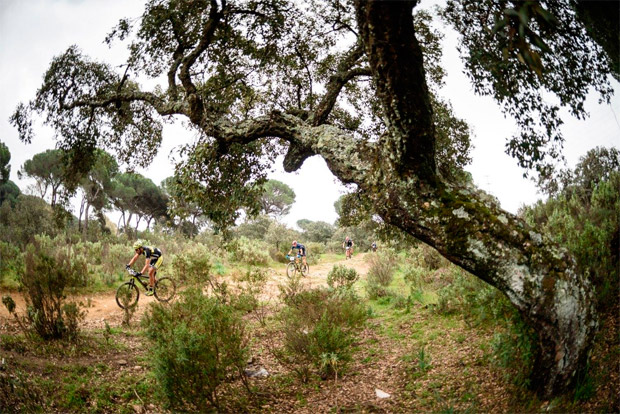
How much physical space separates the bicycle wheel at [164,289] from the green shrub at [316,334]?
5.20 meters

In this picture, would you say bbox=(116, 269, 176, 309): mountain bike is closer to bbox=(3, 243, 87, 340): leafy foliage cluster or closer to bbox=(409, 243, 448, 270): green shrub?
bbox=(3, 243, 87, 340): leafy foliage cluster

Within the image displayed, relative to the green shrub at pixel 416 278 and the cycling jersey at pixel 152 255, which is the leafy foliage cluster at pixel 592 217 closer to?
the green shrub at pixel 416 278

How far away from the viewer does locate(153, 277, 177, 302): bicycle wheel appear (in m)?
10.4

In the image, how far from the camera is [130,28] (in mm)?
6703

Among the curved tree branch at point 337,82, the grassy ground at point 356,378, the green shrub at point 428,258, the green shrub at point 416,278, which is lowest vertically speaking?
the grassy ground at point 356,378

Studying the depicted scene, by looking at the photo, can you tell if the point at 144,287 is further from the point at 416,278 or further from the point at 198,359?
the point at 416,278

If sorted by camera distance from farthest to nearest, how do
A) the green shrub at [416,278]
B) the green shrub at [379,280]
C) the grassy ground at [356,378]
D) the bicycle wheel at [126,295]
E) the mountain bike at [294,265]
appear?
1. the mountain bike at [294,265]
2. the green shrub at [379,280]
3. the green shrub at [416,278]
4. the bicycle wheel at [126,295]
5. the grassy ground at [356,378]

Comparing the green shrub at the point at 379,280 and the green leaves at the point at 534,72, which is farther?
the green shrub at the point at 379,280

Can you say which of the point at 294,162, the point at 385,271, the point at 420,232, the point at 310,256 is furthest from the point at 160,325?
the point at 310,256

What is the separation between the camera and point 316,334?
17.9 feet

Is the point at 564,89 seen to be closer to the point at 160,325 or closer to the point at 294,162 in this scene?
the point at 294,162

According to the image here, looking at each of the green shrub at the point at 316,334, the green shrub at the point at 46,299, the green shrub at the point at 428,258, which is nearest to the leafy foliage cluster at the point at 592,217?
the green shrub at the point at 316,334

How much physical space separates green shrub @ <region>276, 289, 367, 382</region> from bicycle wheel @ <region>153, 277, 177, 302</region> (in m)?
5.20

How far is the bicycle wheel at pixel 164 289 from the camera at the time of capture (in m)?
10.4
